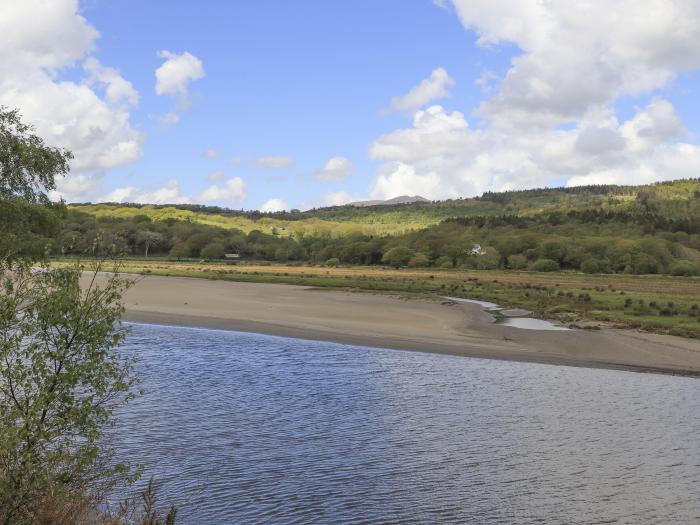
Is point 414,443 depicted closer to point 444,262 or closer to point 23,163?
point 23,163

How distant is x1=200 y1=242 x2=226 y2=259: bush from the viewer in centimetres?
13762

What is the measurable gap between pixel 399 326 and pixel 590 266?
64835 mm

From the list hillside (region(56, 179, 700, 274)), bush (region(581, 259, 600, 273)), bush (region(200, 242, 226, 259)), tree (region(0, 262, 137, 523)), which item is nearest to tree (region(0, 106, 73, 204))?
tree (region(0, 262, 137, 523))

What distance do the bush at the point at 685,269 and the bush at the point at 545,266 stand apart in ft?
52.9

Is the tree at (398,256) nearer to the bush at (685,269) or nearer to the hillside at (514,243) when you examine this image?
the hillside at (514,243)

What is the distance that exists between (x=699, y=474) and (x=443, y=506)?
6.08 m

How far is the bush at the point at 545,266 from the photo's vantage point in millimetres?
96062

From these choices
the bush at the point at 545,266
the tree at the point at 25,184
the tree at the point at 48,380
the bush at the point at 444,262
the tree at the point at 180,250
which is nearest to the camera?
the tree at the point at 48,380

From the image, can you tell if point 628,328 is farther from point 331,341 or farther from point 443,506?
point 443,506

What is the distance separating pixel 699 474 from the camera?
13.2 metres

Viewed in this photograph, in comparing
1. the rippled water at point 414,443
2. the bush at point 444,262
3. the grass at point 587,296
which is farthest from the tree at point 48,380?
the bush at point 444,262

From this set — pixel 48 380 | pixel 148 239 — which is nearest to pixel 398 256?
pixel 148 239

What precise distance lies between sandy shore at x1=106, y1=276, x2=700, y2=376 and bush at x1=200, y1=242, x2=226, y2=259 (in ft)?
260

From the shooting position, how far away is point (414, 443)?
14.9 metres
